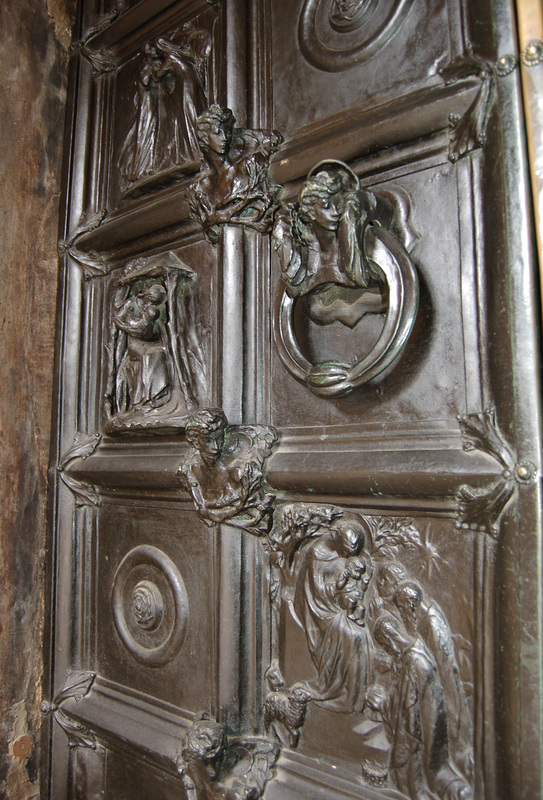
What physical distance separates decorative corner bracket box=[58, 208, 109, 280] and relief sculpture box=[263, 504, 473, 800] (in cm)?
125

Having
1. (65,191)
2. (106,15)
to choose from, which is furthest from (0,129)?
(106,15)

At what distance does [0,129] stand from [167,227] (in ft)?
2.78

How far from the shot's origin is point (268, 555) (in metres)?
1.60

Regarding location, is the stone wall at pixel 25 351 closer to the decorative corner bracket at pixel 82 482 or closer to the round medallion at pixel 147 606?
the decorative corner bracket at pixel 82 482

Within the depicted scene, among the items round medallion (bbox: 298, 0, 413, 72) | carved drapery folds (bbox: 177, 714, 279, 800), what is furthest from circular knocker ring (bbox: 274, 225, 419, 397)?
carved drapery folds (bbox: 177, 714, 279, 800)

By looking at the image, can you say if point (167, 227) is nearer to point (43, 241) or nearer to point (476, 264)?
point (43, 241)

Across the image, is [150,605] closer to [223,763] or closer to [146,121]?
[223,763]

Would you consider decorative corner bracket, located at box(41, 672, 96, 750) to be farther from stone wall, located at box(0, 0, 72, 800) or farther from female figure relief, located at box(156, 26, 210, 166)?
female figure relief, located at box(156, 26, 210, 166)

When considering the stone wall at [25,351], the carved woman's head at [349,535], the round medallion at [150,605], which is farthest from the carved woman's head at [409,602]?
the stone wall at [25,351]

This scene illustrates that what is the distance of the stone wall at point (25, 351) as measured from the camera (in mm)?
2061

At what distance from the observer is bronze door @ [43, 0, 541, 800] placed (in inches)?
48.3

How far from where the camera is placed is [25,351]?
2162mm

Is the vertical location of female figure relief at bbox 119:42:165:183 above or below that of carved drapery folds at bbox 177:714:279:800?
above

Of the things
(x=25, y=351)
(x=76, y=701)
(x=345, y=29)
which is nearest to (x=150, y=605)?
(x=76, y=701)
